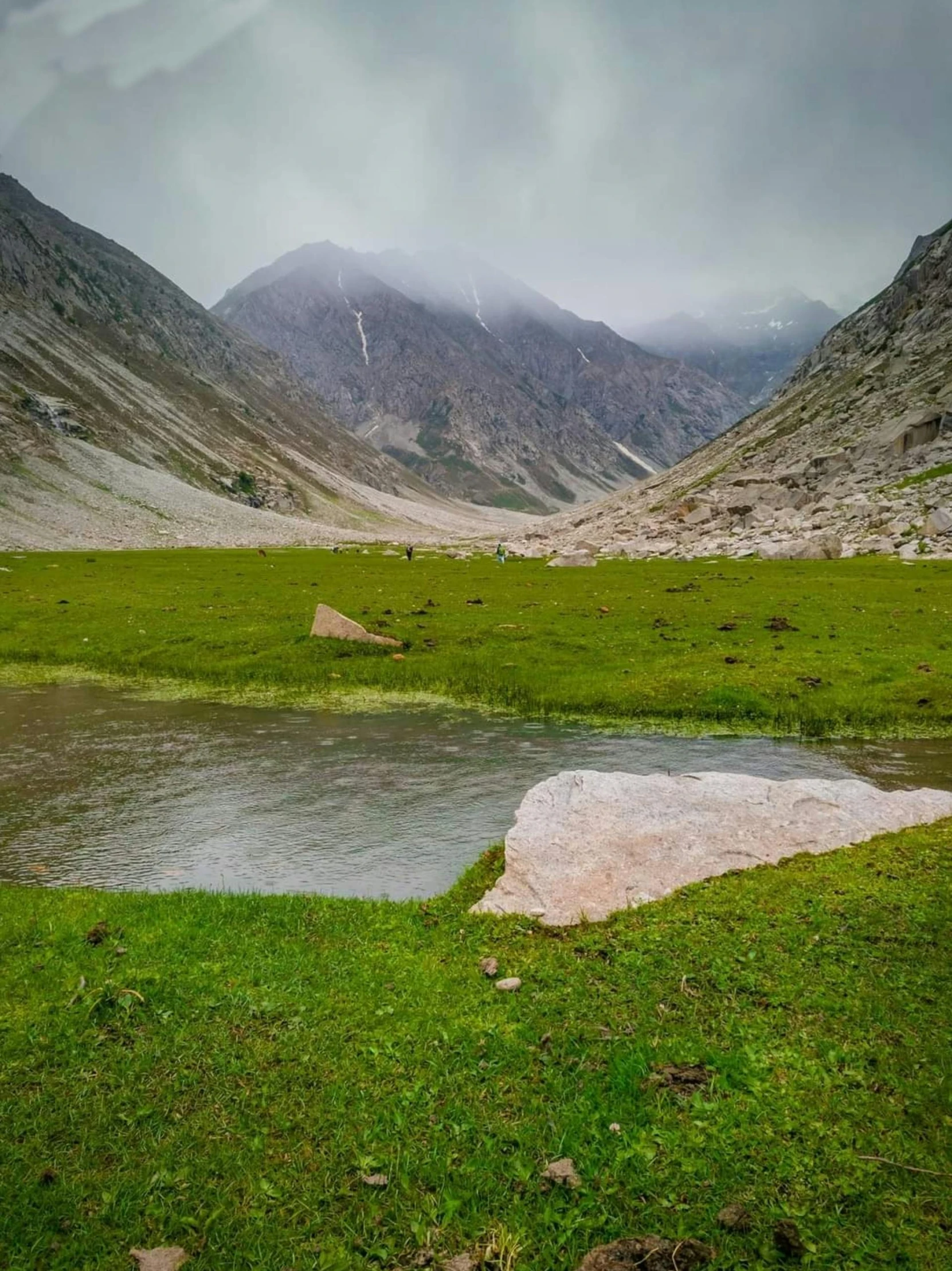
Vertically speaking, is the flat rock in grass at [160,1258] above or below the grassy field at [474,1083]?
below

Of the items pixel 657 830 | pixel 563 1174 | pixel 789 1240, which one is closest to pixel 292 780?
pixel 657 830

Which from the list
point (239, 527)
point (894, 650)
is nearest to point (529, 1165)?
point (894, 650)

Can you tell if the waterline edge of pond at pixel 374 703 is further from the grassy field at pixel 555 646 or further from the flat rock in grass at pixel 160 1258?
the flat rock in grass at pixel 160 1258

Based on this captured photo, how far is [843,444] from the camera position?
141m

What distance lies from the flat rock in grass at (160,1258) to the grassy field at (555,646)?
21.0m

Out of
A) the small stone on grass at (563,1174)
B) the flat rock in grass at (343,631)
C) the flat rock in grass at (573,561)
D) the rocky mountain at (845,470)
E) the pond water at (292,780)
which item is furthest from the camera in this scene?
the rocky mountain at (845,470)

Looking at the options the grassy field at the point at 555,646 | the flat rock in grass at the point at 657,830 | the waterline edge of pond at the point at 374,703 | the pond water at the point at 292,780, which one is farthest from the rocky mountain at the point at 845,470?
the flat rock in grass at the point at 657,830

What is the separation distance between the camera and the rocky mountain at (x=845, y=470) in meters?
101

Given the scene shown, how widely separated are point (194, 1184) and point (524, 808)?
7324 mm

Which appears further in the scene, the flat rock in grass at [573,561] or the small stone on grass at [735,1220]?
the flat rock in grass at [573,561]

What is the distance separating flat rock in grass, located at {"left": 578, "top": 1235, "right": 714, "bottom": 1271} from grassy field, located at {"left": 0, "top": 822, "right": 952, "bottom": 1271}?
0.16m

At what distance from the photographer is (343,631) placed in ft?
A: 116

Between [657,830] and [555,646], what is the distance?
22.6 m

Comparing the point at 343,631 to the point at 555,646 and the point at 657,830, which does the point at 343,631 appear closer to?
the point at 555,646
